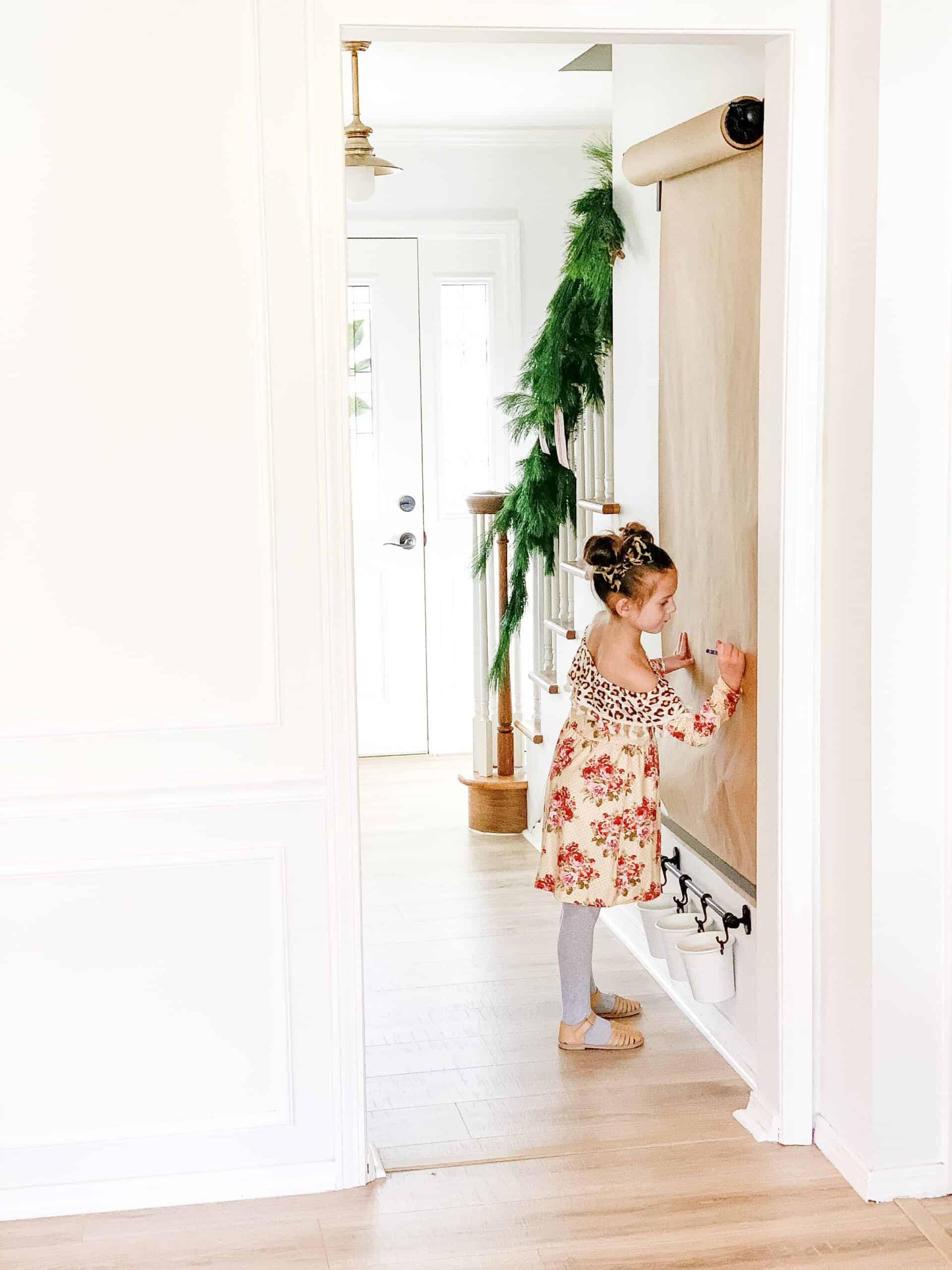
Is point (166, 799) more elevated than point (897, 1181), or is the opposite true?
point (166, 799)

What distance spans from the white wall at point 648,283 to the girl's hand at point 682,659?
0.80 feet

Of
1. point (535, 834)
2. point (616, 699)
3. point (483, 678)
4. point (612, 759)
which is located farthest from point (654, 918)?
point (483, 678)

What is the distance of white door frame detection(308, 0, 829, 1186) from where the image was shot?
92.8 inches

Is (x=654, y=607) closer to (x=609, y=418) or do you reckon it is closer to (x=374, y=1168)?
(x=609, y=418)

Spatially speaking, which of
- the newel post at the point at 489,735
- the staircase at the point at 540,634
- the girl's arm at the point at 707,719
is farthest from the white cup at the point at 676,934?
the newel post at the point at 489,735

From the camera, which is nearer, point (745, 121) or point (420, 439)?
point (745, 121)

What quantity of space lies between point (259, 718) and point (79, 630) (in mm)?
345

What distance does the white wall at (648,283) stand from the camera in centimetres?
297

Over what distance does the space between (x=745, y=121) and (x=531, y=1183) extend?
2047 mm

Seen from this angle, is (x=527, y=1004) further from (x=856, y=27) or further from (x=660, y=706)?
(x=856, y=27)

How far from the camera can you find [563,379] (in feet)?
12.9

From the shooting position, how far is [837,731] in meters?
2.52

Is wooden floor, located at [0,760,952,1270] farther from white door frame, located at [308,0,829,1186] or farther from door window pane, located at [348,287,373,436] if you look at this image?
door window pane, located at [348,287,373,436]

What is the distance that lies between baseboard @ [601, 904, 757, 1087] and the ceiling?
2.67 metres
